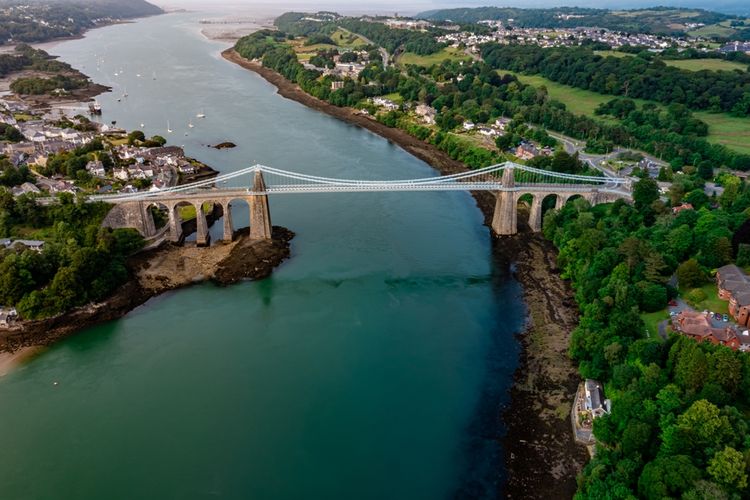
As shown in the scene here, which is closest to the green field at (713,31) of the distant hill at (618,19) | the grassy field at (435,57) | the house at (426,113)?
the distant hill at (618,19)

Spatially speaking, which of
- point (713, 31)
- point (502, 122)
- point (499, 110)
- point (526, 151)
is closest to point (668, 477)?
point (526, 151)

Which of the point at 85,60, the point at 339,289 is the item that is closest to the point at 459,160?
the point at 339,289

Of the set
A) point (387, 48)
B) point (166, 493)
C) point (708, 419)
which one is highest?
point (387, 48)

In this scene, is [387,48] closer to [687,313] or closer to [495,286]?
[495,286]

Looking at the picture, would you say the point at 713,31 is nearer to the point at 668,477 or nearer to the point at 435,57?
the point at 435,57

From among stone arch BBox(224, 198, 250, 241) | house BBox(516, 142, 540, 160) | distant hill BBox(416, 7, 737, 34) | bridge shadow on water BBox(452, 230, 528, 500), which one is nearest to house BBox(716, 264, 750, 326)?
bridge shadow on water BBox(452, 230, 528, 500)
